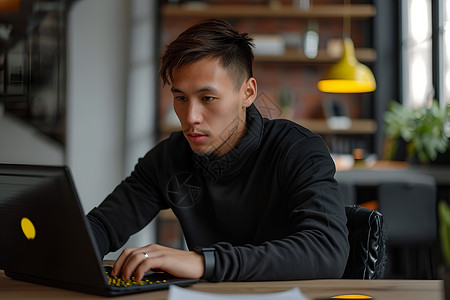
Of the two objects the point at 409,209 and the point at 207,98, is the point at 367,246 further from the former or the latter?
the point at 409,209

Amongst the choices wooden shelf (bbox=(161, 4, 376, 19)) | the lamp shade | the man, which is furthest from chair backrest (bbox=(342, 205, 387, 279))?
wooden shelf (bbox=(161, 4, 376, 19))

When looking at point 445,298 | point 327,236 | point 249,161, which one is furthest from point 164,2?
point 445,298

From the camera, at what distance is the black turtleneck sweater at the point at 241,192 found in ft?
4.38

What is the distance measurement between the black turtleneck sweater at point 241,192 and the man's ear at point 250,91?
24 millimetres

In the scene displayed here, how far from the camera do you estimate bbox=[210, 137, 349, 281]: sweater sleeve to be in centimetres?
112

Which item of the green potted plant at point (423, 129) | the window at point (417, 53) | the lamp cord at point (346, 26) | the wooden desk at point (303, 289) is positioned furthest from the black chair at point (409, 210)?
the wooden desk at point (303, 289)

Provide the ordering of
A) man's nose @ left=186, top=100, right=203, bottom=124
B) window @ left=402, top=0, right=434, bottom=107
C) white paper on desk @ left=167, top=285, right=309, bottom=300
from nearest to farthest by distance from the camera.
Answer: white paper on desk @ left=167, top=285, right=309, bottom=300 < man's nose @ left=186, top=100, right=203, bottom=124 < window @ left=402, top=0, right=434, bottom=107

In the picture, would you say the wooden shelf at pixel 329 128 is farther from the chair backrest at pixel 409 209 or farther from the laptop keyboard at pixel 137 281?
the laptop keyboard at pixel 137 281

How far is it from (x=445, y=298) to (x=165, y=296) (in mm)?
449

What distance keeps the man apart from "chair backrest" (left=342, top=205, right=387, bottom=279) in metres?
0.10

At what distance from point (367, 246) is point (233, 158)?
0.41 metres

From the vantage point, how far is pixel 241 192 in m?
1.54

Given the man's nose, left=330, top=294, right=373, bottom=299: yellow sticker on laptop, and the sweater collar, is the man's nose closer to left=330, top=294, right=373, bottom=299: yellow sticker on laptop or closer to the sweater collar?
the sweater collar

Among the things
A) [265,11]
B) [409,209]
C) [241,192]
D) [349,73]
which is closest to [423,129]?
[349,73]
